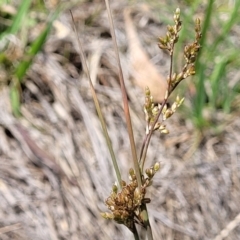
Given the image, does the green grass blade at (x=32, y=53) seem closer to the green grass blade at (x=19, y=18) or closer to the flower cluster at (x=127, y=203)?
the green grass blade at (x=19, y=18)

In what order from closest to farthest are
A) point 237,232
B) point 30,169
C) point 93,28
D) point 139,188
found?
point 139,188 < point 237,232 < point 30,169 < point 93,28

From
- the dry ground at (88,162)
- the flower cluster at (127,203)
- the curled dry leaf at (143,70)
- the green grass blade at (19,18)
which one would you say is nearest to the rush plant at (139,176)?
the flower cluster at (127,203)

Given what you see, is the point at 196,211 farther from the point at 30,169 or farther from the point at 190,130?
the point at 30,169

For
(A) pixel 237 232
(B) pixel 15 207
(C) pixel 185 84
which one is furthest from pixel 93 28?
(A) pixel 237 232

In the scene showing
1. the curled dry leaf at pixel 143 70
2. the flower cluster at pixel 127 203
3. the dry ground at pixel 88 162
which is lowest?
the flower cluster at pixel 127 203

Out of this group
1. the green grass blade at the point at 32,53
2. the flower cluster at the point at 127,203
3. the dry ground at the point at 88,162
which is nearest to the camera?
the flower cluster at the point at 127,203

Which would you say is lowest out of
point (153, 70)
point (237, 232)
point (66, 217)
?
point (237, 232)

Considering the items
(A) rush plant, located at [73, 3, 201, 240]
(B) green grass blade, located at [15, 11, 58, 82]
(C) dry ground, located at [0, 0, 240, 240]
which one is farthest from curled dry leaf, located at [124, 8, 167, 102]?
(A) rush plant, located at [73, 3, 201, 240]
